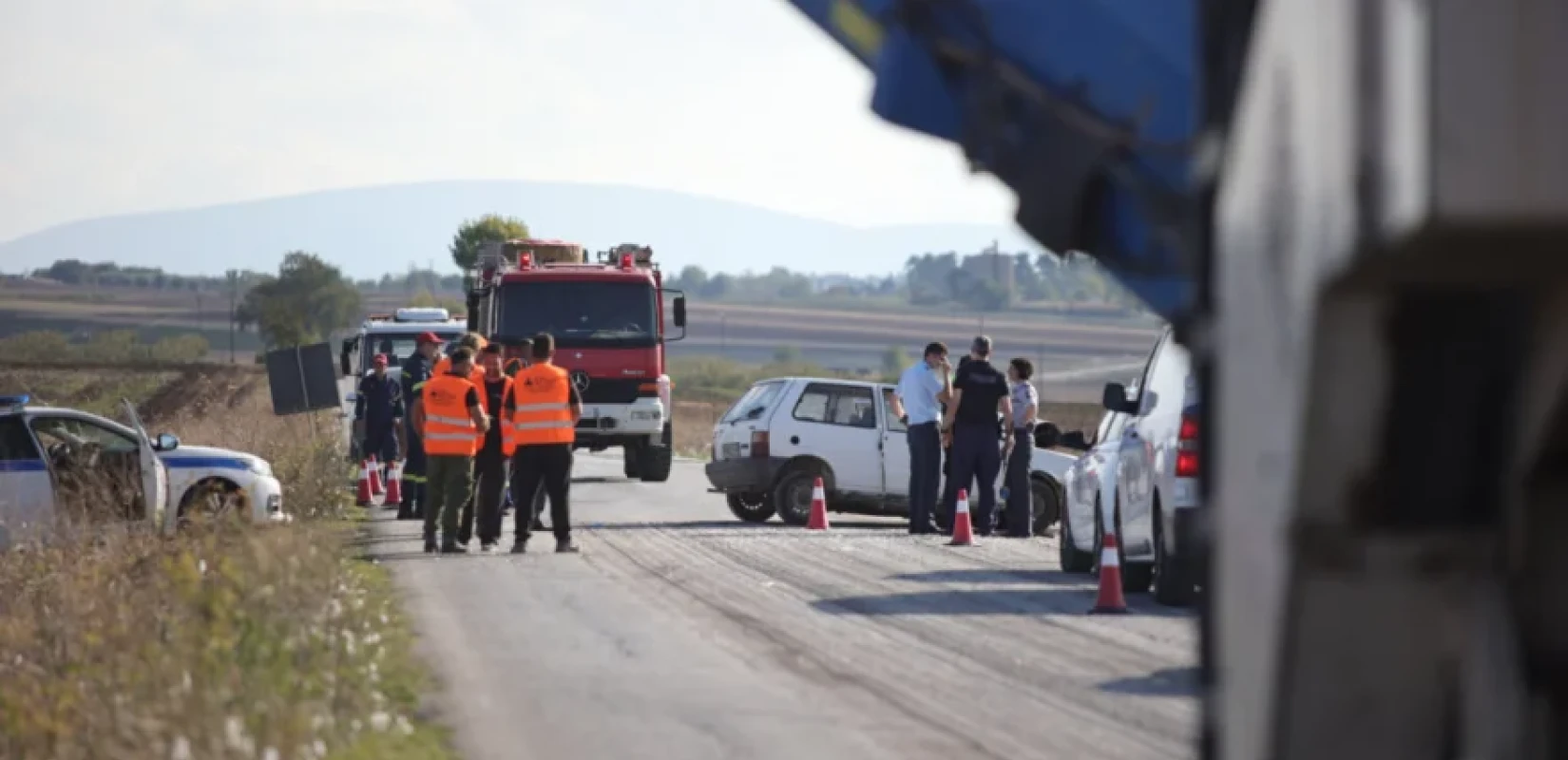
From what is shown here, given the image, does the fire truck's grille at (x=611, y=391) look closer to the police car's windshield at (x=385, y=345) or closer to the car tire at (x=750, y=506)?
the police car's windshield at (x=385, y=345)

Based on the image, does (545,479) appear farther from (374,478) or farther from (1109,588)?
(374,478)

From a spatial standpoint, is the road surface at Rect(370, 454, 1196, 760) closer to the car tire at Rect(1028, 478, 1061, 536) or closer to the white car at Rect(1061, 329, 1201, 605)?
the white car at Rect(1061, 329, 1201, 605)

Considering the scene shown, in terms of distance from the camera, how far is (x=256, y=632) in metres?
10.7

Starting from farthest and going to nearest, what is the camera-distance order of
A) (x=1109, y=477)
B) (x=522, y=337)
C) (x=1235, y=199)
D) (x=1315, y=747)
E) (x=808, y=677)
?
(x=522, y=337) < (x=1109, y=477) < (x=808, y=677) < (x=1235, y=199) < (x=1315, y=747)

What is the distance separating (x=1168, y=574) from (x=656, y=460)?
18.8m

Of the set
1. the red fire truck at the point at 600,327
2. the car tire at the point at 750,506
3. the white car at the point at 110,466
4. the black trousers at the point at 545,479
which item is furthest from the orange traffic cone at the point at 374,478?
the black trousers at the point at 545,479

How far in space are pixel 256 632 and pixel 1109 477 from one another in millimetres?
7509

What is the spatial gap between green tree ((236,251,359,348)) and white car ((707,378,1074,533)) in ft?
387

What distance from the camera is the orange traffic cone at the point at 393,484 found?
2762 centimetres

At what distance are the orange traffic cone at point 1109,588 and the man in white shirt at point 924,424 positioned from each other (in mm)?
7702

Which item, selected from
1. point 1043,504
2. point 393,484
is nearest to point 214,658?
point 1043,504

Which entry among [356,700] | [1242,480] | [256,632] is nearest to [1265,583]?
[1242,480]

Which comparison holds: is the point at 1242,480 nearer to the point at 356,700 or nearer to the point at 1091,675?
the point at 356,700

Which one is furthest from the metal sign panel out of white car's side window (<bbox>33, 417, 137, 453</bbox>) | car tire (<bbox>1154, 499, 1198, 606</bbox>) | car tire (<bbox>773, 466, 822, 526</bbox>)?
car tire (<bbox>1154, 499, 1198, 606</bbox>)
